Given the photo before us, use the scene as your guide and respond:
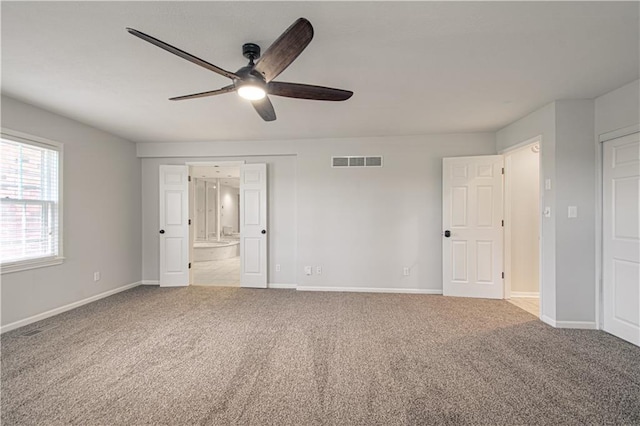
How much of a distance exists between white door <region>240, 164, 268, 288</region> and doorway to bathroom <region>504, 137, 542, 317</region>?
372 centimetres

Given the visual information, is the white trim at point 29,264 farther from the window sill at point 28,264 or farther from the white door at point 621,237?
the white door at point 621,237

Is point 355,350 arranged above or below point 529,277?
below

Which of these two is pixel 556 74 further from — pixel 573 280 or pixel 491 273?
pixel 491 273

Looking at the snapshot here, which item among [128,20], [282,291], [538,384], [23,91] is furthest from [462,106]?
[23,91]

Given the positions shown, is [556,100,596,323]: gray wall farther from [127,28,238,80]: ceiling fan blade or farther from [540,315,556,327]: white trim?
[127,28,238,80]: ceiling fan blade

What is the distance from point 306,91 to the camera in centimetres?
211

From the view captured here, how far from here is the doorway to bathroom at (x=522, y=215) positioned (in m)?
4.16

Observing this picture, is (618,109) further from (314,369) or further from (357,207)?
(314,369)

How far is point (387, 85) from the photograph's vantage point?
268 cm

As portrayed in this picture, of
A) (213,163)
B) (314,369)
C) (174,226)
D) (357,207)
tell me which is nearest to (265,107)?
(314,369)

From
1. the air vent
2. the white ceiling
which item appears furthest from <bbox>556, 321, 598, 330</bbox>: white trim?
the air vent

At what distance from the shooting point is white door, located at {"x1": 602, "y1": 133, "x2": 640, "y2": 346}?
2719 mm

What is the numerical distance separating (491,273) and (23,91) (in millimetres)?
6006

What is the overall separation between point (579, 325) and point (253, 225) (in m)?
4.42
